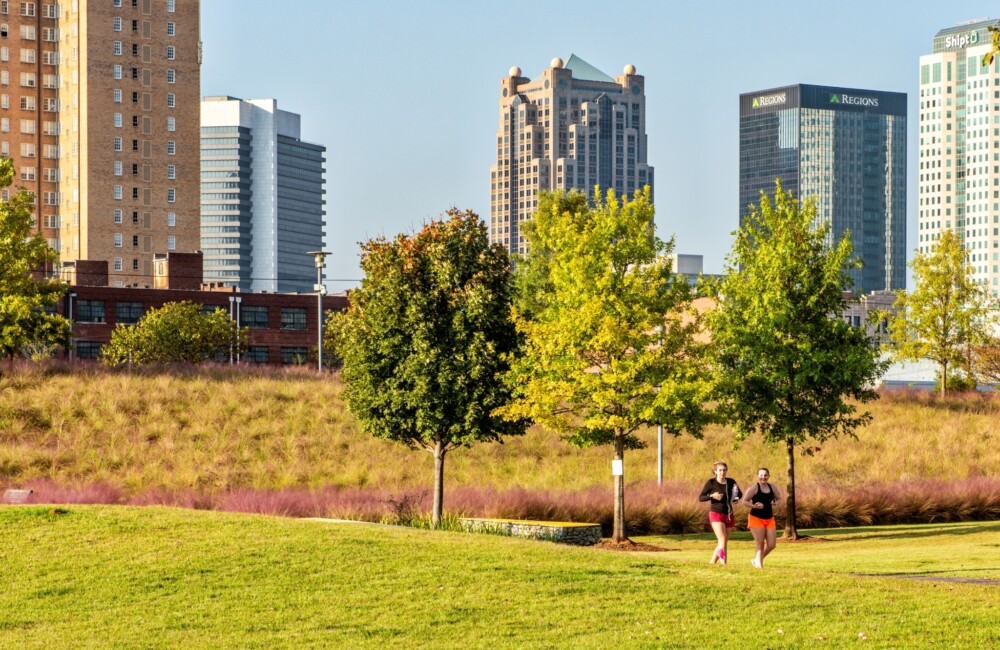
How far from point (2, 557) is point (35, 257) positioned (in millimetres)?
33293

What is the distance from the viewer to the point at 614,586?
18359mm

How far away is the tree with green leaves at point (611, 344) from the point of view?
33.2m

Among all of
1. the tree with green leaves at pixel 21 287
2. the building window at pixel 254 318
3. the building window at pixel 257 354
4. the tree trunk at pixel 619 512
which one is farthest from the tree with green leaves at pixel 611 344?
the building window at pixel 254 318

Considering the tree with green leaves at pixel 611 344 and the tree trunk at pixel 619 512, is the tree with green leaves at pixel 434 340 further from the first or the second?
the tree trunk at pixel 619 512

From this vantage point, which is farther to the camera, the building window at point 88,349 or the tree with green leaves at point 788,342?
the building window at point 88,349

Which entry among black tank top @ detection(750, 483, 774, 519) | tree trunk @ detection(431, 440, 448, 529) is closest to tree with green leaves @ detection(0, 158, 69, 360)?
tree trunk @ detection(431, 440, 448, 529)

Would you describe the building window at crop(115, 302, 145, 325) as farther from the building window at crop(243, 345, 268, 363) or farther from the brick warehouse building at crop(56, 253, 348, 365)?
the building window at crop(243, 345, 268, 363)

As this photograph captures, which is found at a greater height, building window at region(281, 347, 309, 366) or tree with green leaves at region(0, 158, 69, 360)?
tree with green leaves at region(0, 158, 69, 360)

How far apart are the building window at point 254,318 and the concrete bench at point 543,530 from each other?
7853 cm

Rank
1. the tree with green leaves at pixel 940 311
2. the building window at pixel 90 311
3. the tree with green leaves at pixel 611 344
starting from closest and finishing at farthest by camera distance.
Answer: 1. the tree with green leaves at pixel 611 344
2. the tree with green leaves at pixel 940 311
3. the building window at pixel 90 311

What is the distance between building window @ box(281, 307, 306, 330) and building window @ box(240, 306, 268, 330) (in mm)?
1628

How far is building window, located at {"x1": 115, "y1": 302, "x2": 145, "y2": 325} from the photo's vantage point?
103 meters

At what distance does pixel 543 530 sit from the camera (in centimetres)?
3005

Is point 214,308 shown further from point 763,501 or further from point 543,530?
point 763,501
